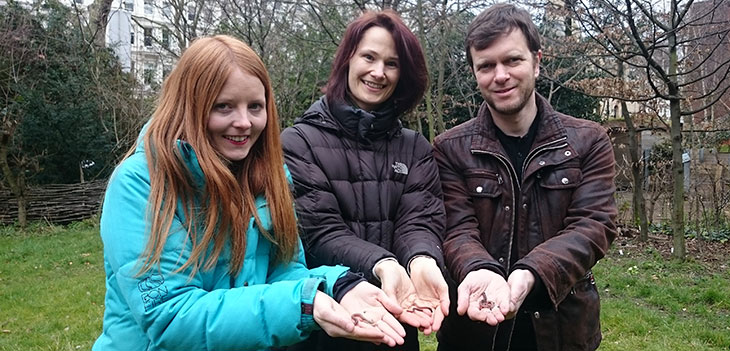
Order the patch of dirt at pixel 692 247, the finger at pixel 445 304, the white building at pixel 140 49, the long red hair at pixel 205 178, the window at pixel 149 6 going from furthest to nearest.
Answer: the white building at pixel 140 49
the window at pixel 149 6
the patch of dirt at pixel 692 247
the finger at pixel 445 304
the long red hair at pixel 205 178

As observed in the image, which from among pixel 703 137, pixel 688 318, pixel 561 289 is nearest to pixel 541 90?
pixel 703 137

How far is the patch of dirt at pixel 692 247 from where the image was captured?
8.76 meters

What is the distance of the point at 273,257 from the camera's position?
80.8 inches

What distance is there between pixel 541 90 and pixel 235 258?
1360 centimetres

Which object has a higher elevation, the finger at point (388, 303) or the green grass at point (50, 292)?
the finger at point (388, 303)

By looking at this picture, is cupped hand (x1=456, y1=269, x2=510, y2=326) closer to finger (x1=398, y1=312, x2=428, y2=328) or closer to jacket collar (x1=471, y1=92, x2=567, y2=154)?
finger (x1=398, y1=312, x2=428, y2=328)

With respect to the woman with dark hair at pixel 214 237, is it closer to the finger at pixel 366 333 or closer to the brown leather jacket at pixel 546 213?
the finger at pixel 366 333

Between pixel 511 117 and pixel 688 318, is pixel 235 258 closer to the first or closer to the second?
pixel 511 117

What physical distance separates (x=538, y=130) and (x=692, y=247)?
8.69 metres

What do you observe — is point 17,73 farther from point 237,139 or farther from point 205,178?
point 205,178

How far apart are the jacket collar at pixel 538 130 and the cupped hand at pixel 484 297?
1.81ft

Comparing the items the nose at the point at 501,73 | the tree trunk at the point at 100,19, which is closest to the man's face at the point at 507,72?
the nose at the point at 501,73

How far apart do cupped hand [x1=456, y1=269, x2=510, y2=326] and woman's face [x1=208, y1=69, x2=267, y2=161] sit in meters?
0.89

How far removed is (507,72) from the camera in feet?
7.96
